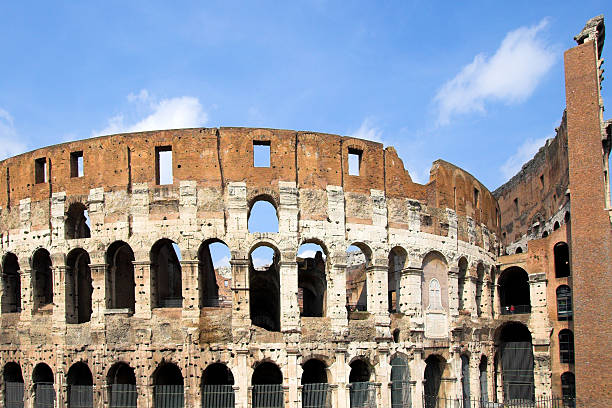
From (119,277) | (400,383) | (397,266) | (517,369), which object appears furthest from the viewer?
(517,369)

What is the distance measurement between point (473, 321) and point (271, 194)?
30.2 ft

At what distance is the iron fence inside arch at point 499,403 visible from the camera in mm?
22125

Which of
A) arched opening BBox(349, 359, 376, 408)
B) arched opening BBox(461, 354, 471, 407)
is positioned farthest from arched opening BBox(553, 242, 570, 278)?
arched opening BBox(349, 359, 376, 408)

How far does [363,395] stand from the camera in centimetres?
2011

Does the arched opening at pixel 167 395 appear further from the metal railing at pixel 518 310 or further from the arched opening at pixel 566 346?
the metal railing at pixel 518 310

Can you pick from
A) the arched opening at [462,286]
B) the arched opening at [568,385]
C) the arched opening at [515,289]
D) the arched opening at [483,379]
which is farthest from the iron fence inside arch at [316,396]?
the arched opening at [515,289]

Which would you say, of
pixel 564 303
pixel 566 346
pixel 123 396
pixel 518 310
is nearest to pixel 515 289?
pixel 518 310

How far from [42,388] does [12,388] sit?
165cm

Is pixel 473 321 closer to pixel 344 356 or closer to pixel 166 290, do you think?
pixel 344 356

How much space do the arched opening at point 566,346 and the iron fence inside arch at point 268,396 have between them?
11.4 m

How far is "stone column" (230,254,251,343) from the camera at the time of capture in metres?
19.1

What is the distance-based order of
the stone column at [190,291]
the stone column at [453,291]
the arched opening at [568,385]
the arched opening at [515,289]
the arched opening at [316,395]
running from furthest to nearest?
the arched opening at [515,289], the arched opening at [568,385], the stone column at [453,291], the arched opening at [316,395], the stone column at [190,291]

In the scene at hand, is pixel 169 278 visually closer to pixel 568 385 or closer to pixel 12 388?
pixel 12 388

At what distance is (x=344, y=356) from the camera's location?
19.7 m
